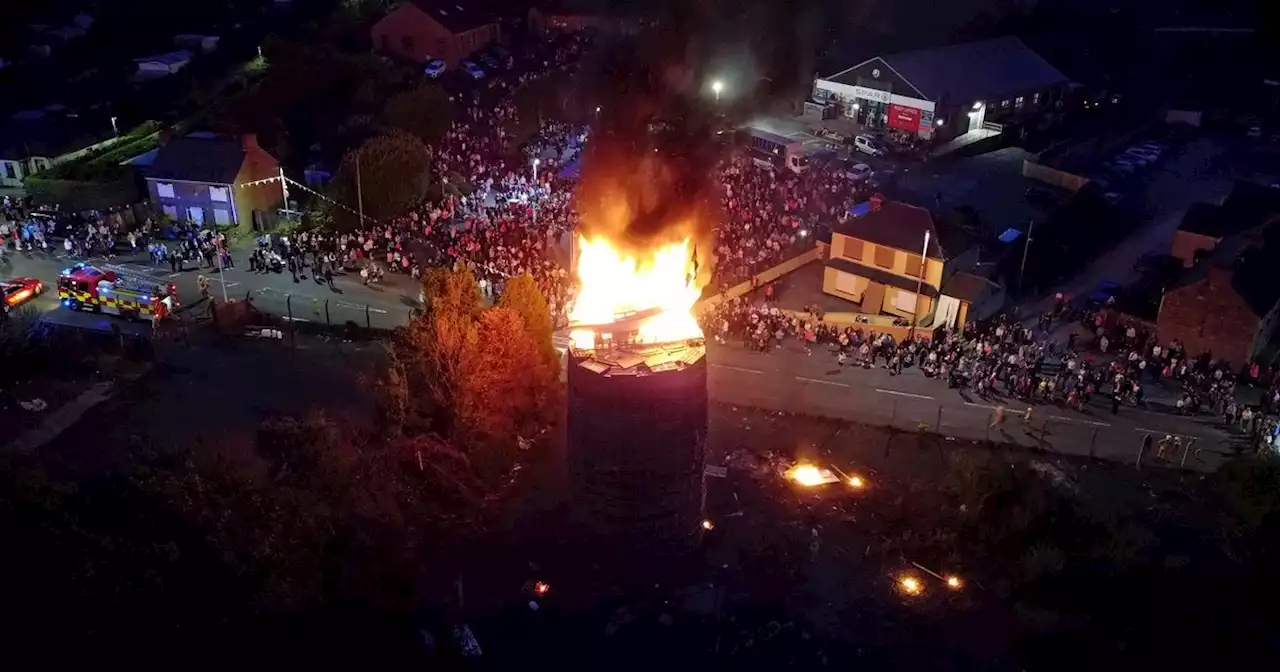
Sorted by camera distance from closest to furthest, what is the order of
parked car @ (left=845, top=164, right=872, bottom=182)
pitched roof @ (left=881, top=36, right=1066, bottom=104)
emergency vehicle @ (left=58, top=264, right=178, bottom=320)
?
emergency vehicle @ (left=58, top=264, right=178, bottom=320), parked car @ (left=845, top=164, right=872, bottom=182), pitched roof @ (left=881, top=36, right=1066, bottom=104)

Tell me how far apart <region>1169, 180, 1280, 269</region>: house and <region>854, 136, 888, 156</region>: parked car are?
17.7 m

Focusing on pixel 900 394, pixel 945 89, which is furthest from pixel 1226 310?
pixel 945 89

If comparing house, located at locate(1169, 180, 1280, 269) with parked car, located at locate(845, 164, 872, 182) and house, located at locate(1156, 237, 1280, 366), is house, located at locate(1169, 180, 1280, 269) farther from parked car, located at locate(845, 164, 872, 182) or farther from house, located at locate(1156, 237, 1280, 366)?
parked car, located at locate(845, 164, 872, 182)

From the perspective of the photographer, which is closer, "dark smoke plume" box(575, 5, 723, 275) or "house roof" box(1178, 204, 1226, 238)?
"dark smoke plume" box(575, 5, 723, 275)

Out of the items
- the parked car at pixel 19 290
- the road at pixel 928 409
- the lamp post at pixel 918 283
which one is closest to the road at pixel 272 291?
the parked car at pixel 19 290

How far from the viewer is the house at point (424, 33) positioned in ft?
198

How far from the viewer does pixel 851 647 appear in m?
18.0

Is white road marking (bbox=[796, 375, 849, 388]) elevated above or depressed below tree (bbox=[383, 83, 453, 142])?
below

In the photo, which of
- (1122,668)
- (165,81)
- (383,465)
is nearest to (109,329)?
(383,465)

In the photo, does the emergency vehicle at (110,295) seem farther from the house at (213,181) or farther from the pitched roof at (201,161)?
the pitched roof at (201,161)

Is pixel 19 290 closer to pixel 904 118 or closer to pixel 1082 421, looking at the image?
pixel 1082 421

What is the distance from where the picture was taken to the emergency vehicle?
102ft

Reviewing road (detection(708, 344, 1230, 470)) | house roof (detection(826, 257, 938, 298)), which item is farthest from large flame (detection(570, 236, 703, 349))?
house roof (detection(826, 257, 938, 298))

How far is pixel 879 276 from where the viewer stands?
33.5 meters
